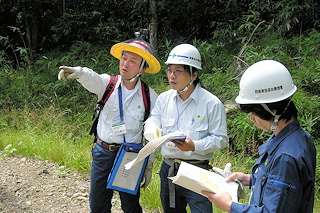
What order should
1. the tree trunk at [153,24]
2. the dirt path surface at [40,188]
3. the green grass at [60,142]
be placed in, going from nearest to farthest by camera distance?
the dirt path surface at [40,188] < the green grass at [60,142] < the tree trunk at [153,24]

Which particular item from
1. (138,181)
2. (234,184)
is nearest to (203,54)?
(138,181)

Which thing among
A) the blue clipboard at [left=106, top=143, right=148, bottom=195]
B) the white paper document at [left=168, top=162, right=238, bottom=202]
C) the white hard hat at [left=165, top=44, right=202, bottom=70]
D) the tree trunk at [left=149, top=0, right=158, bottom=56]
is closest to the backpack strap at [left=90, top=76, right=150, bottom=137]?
the blue clipboard at [left=106, top=143, right=148, bottom=195]

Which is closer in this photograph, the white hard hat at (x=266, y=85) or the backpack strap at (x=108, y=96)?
the white hard hat at (x=266, y=85)

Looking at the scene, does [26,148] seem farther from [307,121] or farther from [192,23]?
[192,23]

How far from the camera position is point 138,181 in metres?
2.89

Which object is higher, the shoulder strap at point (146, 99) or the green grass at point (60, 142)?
the shoulder strap at point (146, 99)

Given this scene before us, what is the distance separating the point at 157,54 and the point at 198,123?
5845mm

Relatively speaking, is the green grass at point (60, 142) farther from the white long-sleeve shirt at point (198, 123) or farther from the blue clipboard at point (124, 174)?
the white long-sleeve shirt at point (198, 123)

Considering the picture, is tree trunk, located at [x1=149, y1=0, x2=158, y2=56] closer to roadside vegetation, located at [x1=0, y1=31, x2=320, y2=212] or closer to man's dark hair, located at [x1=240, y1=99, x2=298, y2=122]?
roadside vegetation, located at [x1=0, y1=31, x2=320, y2=212]

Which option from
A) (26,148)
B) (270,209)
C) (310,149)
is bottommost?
(26,148)

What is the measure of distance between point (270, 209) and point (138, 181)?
1.56 metres

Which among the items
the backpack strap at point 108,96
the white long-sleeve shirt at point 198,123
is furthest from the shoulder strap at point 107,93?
the white long-sleeve shirt at point 198,123

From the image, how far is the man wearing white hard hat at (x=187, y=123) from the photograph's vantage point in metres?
2.48

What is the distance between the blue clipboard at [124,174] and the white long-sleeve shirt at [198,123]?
350 millimetres
